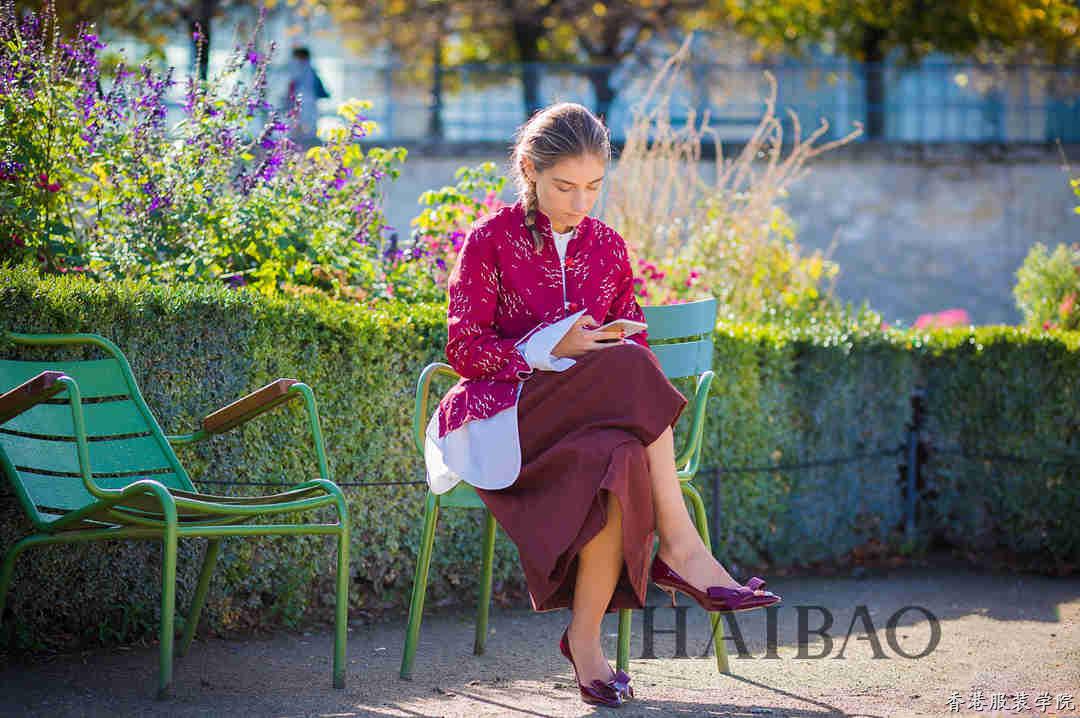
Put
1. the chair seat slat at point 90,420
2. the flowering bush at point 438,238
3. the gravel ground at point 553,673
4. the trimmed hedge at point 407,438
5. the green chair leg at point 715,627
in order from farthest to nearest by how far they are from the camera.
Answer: the flowering bush at point 438,238 → the trimmed hedge at point 407,438 → the green chair leg at point 715,627 → the chair seat slat at point 90,420 → the gravel ground at point 553,673

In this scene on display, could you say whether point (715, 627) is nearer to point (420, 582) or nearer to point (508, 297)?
point (420, 582)

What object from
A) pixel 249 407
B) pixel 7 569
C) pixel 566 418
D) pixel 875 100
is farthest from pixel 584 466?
pixel 875 100

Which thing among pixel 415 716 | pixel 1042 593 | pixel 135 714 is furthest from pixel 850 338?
pixel 135 714

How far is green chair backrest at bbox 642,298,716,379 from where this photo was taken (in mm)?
4203

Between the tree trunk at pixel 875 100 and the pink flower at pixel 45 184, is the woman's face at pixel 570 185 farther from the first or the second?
the tree trunk at pixel 875 100

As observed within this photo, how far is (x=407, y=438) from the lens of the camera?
15.9 feet

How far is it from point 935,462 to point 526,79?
11.7 meters

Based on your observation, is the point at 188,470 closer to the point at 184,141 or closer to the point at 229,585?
the point at 229,585

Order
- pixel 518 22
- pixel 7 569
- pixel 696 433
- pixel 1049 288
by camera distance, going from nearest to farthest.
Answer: pixel 7 569 < pixel 696 433 < pixel 1049 288 < pixel 518 22

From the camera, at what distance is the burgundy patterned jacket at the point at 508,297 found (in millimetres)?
3525

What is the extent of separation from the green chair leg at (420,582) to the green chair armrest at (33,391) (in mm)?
1071

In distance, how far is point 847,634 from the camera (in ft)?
15.2

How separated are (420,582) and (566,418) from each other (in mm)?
734

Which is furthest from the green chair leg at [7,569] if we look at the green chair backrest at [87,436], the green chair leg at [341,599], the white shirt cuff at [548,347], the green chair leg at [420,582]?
the white shirt cuff at [548,347]
